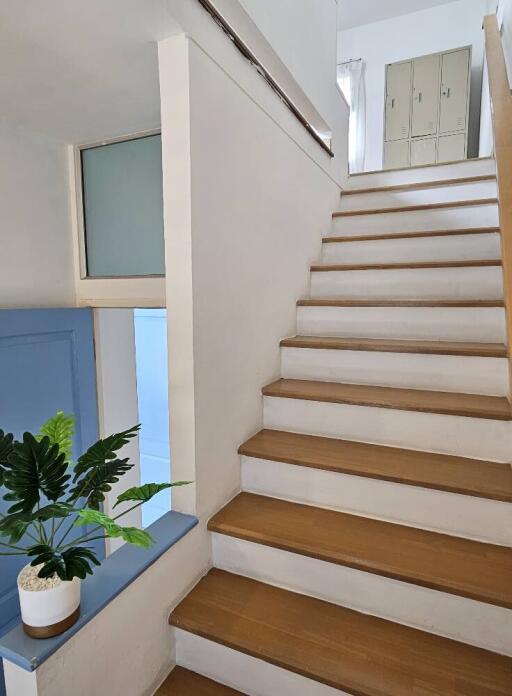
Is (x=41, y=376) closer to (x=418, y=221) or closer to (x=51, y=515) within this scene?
(x=51, y=515)

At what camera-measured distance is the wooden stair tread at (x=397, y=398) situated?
5.16 feet

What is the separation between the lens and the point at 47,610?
97 cm

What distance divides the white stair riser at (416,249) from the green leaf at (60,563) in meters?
2.23

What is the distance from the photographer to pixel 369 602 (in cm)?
132

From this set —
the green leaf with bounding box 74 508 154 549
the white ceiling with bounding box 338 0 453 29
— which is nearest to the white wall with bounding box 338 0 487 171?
the white ceiling with bounding box 338 0 453 29

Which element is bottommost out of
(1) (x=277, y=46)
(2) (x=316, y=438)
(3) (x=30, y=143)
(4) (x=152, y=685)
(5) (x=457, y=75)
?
(4) (x=152, y=685)

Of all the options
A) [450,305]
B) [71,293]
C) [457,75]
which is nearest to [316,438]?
[450,305]

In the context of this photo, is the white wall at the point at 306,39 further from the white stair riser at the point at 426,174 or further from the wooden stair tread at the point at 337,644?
the wooden stair tread at the point at 337,644

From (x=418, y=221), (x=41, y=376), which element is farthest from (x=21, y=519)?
(x=418, y=221)

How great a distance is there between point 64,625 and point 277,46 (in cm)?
245

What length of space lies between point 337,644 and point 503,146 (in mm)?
1758

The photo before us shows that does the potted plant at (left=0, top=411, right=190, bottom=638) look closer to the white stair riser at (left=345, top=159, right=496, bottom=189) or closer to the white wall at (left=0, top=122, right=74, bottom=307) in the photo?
the white wall at (left=0, top=122, right=74, bottom=307)

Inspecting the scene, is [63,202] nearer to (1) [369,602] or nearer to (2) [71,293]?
(2) [71,293]

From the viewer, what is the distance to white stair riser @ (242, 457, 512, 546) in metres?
1.37
